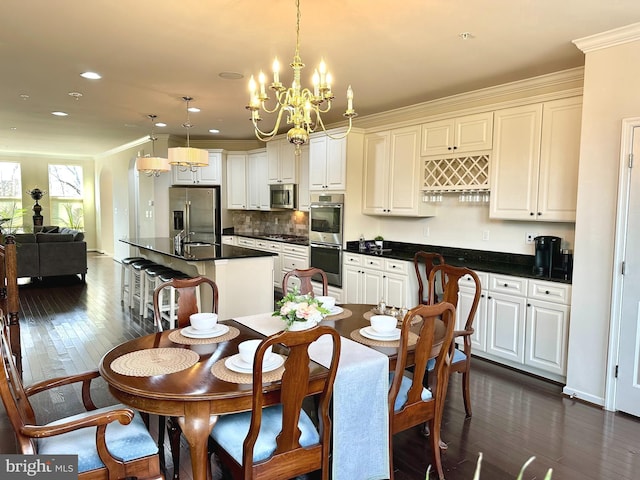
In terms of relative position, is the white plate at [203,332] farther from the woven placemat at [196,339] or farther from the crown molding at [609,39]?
the crown molding at [609,39]

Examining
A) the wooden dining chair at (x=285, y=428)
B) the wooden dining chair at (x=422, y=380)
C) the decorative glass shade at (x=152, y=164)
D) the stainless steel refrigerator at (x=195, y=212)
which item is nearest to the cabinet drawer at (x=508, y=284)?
the wooden dining chair at (x=422, y=380)

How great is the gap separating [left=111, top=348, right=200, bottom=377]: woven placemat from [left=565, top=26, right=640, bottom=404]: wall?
9.51 ft

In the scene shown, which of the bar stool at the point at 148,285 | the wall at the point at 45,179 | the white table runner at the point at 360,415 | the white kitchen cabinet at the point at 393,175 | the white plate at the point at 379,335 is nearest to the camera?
the white table runner at the point at 360,415

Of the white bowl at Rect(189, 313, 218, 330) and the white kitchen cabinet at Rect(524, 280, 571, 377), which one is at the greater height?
the white bowl at Rect(189, 313, 218, 330)

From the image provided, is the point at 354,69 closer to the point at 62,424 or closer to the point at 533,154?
the point at 533,154

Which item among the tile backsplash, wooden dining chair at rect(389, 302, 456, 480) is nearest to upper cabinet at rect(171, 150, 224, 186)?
the tile backsplash

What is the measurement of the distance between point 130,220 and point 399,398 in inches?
341

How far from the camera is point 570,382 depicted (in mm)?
3438

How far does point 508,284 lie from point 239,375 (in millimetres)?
2868

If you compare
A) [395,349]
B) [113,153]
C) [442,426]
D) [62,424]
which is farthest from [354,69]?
[113,153]

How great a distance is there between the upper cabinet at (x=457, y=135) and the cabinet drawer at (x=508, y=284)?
131cm

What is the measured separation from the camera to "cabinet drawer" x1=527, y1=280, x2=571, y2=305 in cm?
353

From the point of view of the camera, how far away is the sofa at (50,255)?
7422 millimetres

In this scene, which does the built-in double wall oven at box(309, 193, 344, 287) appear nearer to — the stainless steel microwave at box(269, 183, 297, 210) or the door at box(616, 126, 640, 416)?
the stainless steel microwave at box(269, 183, 297, 210)
